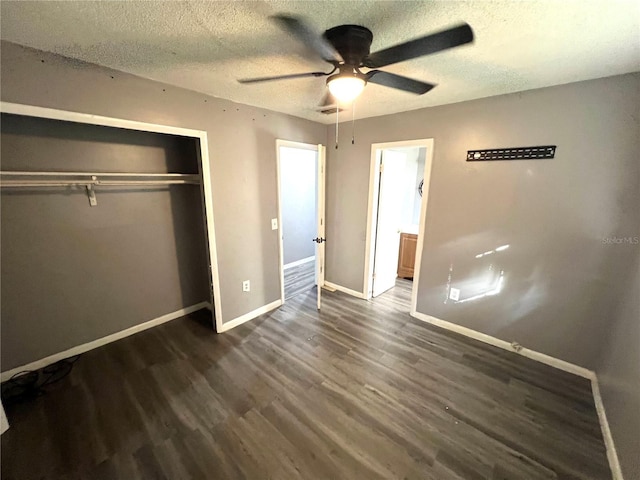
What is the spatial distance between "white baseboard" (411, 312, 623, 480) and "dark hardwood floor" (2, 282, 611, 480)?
0.19ft

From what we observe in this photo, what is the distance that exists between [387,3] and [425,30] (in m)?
0.34

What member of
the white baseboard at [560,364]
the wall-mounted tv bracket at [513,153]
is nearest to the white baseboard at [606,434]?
the white baseboard at [560,364]

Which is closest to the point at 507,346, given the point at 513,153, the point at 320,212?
the point at 513,153

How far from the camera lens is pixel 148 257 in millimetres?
2768

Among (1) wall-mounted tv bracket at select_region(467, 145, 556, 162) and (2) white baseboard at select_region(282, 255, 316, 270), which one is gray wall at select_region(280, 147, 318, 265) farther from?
(1) wall-mounted tv bracket at select_region(467, 145, 556, 162)

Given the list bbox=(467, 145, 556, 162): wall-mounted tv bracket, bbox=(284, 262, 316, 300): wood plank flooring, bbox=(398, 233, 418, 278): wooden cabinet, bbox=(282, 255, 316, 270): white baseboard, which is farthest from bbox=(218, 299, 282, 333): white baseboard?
bbox=(467, 145, 556, 162): wall-mounted tv bracket

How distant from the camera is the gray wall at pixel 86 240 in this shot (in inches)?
79.7

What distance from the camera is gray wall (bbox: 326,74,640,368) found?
1922 mm

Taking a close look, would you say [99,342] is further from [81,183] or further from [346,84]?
[346,84]

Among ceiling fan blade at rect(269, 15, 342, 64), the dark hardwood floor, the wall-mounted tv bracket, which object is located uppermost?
ceiling fan blade at rect(269, 15, 342, 64)

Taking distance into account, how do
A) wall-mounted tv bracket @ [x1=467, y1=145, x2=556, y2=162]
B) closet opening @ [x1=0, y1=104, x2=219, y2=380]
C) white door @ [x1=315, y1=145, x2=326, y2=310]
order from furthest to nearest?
white door @ [x1=315, y1=145, x2=326, y2=310], wall-mounted tv bracket @ [x1=467, y1=145, x2=556, y2=162], closet opening @ [x1=0, y1=104, x2=219, y2=380]

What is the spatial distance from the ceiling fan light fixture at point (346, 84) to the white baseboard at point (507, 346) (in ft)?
8.73

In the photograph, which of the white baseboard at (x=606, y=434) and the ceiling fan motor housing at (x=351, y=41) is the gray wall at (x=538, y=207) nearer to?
the white baseboard at (x=606, y=434)

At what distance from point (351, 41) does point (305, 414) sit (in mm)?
2335
